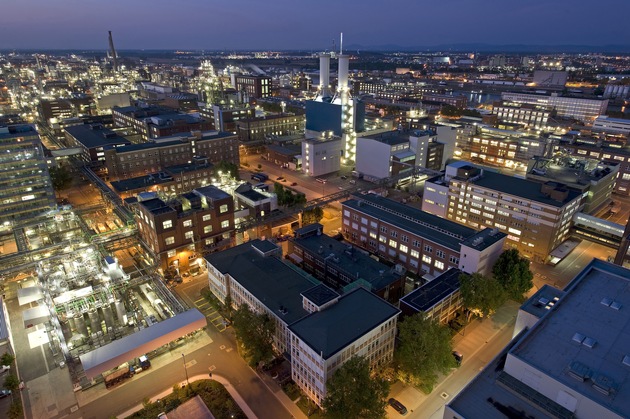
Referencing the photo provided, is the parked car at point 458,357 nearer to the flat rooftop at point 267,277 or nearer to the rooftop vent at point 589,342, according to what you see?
the rooftop vent at point 589,342

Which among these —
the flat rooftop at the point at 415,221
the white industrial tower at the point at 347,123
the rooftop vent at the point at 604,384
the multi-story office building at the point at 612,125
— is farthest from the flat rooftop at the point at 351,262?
the multi-story office building at the point at 612,125

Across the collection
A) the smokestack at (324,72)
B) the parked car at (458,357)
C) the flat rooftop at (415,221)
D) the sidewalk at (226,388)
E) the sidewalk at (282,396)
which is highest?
the smokestack at (324,72)

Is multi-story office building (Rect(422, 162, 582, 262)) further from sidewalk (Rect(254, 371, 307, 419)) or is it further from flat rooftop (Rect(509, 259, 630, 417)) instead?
sidewalk (Rect(254, 371, 307, 419))

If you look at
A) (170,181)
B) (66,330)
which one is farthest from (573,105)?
(66,330)

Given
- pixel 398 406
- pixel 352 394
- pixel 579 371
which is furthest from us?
pixel 398 406

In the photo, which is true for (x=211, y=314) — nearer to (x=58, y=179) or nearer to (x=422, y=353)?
(x=422, y=353)

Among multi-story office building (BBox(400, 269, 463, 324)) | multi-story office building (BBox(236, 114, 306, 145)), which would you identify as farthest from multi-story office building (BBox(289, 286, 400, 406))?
multi-story office building (BBox(236, 114, 306, 145))

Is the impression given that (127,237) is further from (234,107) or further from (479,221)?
(234,107)
